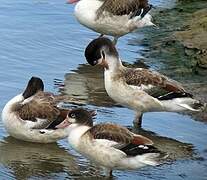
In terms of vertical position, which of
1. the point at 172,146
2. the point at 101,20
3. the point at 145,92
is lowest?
the point at 172,146

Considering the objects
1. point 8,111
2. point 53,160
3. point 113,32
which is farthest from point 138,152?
point 113,32

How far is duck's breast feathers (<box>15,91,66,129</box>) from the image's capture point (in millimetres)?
10984

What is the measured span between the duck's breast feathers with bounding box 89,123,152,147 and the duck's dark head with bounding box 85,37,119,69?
8.21ft

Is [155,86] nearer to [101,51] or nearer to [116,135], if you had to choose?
[101,51]

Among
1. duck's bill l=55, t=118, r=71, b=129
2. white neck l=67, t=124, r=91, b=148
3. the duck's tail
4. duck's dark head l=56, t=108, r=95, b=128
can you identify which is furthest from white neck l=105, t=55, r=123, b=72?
white neck l=67, t=124, r=91, b=148

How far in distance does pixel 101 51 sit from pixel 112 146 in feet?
9.74

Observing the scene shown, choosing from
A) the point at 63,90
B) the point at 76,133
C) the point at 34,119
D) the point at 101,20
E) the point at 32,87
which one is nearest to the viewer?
the point at 76,133

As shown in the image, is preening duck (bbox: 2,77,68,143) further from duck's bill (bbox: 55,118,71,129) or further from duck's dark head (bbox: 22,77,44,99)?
duck's bill (bbox: 55,118,71,129)

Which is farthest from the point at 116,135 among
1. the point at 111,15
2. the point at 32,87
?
the point at 111,15

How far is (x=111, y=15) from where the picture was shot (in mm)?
16359

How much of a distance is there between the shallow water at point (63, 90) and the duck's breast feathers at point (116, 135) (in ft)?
1.89

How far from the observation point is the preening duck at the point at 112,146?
959 centimetres

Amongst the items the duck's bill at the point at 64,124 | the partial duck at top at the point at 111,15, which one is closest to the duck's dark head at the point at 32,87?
the duck's bill at the point at 64,124

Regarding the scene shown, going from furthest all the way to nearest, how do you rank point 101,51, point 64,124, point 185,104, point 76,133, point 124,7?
1. point 124,7
2. point 101,51
3. point 185,104
4. point 64,124
5. point 76,133
